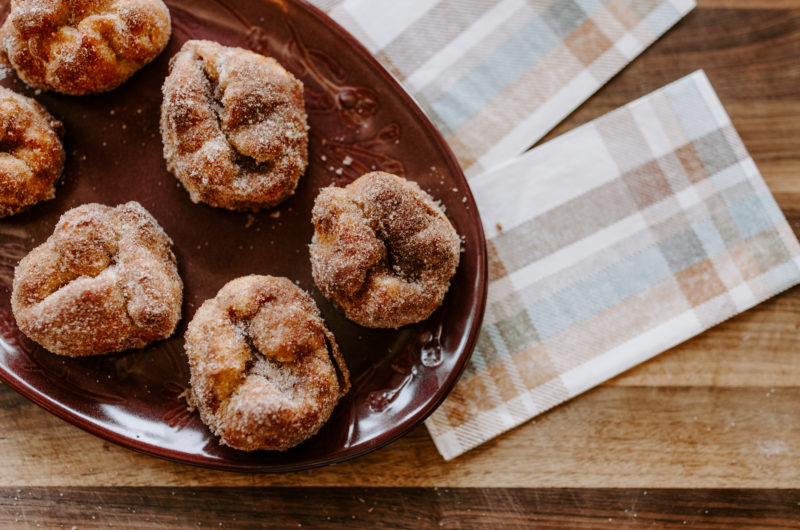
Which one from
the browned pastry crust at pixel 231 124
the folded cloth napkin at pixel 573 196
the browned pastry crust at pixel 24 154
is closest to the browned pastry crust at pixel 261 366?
the browned pastry crust at pixel 231 124

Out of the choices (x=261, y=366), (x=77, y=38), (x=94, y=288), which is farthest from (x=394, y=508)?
(x=77, y=38)

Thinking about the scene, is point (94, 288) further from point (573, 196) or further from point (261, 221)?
point (573, 196)

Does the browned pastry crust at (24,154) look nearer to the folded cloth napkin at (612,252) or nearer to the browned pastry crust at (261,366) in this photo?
the browned pastry crust at (261,366)

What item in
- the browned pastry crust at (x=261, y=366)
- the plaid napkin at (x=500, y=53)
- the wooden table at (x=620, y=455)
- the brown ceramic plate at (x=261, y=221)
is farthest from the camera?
the plaid napkin at (x=500, y=53)

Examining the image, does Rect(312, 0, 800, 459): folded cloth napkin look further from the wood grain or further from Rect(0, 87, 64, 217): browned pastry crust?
Rect(0, 87, 64, 217): browned pastry crust

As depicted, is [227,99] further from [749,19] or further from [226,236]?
[749,19]

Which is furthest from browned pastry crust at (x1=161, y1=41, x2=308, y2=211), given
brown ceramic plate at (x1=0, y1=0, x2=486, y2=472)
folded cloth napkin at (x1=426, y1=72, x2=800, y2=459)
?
folded cloth napkin at (x1=426, y1=72, x2=800, y2=459)
